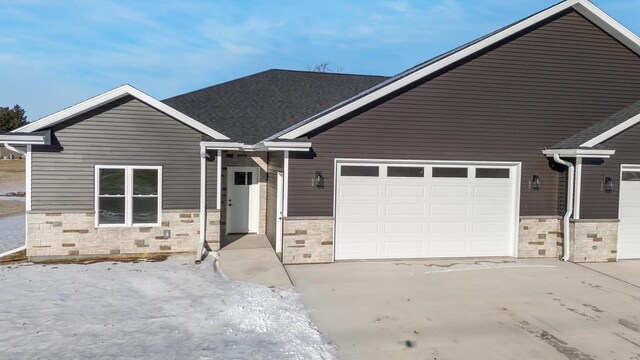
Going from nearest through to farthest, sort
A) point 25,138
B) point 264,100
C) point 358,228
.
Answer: point 25,138
point 358,228
point 264,100

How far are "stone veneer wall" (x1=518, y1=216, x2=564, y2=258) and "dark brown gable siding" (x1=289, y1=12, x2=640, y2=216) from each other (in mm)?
229

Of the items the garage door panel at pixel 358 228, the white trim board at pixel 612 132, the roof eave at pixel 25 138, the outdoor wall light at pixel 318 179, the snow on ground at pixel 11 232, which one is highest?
the white trim board at pixel 612 132

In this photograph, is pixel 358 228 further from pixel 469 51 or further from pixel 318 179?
pixel 469 51

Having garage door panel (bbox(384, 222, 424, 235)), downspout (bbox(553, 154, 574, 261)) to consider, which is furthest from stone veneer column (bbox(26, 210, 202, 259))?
downspout (bbox(553, 154, 574, 261))

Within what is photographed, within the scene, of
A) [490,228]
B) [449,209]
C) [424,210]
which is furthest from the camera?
[490,228]

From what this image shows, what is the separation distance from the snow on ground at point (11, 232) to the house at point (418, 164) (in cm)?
275

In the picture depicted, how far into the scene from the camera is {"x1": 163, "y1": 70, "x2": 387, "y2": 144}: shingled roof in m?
13.6

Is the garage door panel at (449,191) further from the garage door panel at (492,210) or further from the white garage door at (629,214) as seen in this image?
the white garage door at (629,214)

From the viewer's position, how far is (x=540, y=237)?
11203 mm

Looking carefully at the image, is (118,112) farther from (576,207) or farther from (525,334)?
(576,207)

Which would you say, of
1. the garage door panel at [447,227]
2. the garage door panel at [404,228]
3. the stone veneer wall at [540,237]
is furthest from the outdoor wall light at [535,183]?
the garage door panel at [404,228]

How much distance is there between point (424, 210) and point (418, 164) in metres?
1.10

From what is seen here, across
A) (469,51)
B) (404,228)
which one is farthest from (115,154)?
(469,51)

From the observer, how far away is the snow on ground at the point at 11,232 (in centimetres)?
1233
